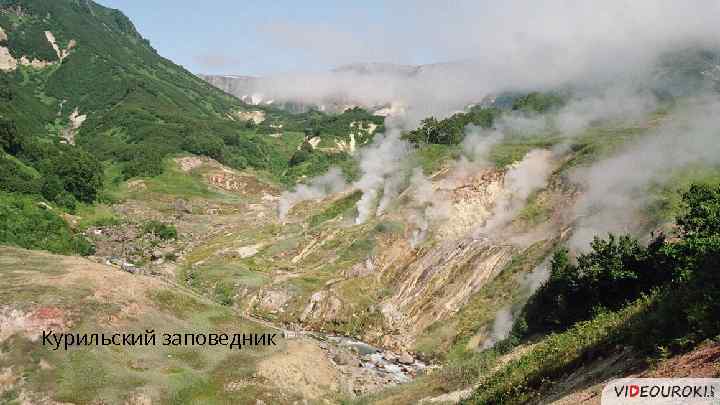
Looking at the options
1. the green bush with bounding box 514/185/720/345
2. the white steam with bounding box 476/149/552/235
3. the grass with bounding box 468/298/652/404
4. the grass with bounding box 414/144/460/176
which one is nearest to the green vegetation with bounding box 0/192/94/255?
the grass with bounding box 414/144/460/176

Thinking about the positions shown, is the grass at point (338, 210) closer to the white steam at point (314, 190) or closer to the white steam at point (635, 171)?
the white steam at point (314, 190)

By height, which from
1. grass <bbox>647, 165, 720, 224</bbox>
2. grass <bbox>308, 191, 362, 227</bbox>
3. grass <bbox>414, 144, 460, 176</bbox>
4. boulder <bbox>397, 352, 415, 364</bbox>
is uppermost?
grass <bbox>414, 144, 460, 176</bbox>

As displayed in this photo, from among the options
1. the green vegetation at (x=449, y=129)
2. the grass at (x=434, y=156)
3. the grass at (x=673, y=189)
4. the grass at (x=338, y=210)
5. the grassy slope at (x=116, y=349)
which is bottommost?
the grassy slope at (x=116, y=349)

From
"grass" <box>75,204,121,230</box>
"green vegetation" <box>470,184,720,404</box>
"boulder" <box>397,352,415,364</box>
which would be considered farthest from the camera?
"grass" <box>75,204,121,230</box>

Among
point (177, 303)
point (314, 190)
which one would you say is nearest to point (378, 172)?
point (314, 190)

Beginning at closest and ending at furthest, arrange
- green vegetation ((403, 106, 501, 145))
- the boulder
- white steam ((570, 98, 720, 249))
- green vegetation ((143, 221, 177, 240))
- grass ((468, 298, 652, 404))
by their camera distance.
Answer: grass ((468, 298, 652, 404)) < the boulder < white steam ((570, 98, 720, 249)) < green vegetation ((143, 221, 177, 240)) < green vegetation ((403, 106, 501, 145))

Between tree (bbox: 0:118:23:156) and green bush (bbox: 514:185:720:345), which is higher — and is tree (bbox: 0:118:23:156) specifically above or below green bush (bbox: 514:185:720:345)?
above

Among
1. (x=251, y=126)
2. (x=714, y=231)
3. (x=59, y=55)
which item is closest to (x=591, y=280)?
(x=714, y=231)

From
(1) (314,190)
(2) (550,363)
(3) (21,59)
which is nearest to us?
(2) (550,363)

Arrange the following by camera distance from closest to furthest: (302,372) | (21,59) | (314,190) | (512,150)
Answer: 1. (302,372)
2. (512,150)
3. (314,190)
4. (21,59)

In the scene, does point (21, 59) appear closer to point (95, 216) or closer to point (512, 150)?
point (95, 216)

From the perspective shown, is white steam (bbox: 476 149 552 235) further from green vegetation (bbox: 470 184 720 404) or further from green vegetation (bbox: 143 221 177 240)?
green vegetation (bbox: 143 221 177 240)

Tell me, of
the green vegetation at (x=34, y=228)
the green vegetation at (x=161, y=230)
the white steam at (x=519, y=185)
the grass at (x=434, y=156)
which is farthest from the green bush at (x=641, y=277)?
the green vegetation at (x=161, y=230)

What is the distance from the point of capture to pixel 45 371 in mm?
30750
